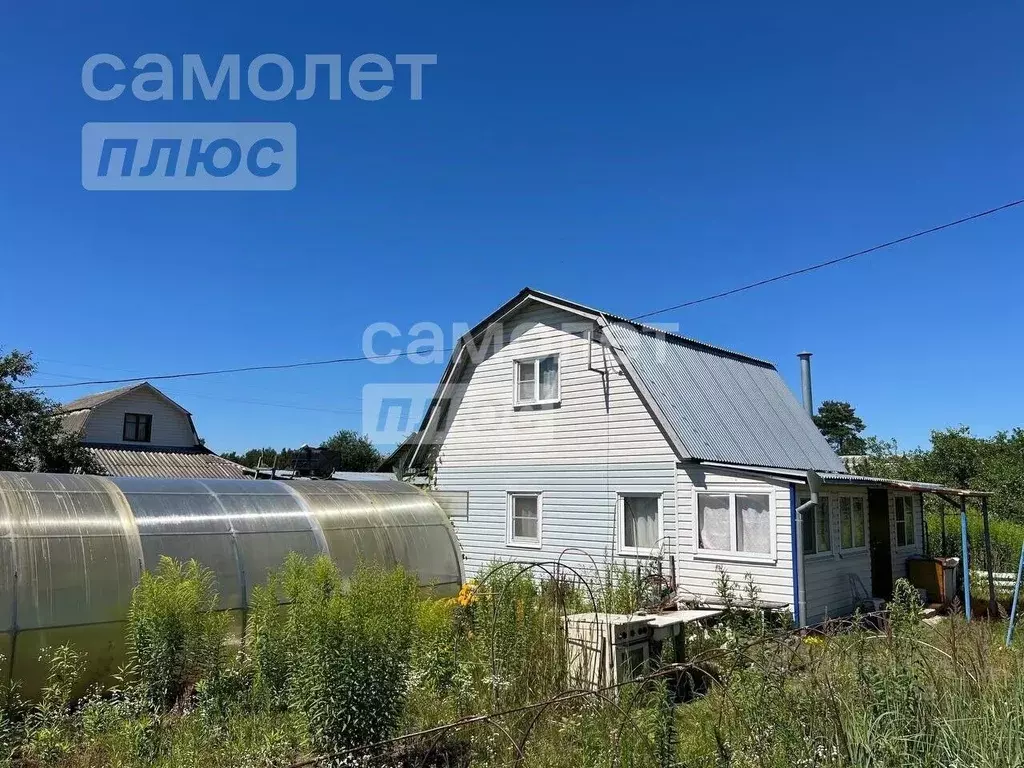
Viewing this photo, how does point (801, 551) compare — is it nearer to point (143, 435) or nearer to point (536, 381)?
point (536, 381)

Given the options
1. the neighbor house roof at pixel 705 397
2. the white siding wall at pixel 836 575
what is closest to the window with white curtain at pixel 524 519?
the neighbor house roof at pixel 705 397

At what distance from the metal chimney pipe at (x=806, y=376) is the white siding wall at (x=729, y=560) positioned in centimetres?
904

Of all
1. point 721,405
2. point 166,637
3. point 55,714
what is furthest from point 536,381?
point 55,714

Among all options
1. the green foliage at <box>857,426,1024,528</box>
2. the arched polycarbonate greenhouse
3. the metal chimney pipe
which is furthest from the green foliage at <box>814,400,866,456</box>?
the arched polycarbonate greenhouse

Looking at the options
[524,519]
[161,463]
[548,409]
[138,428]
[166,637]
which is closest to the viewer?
[166,637]

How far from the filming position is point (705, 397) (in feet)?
48.8

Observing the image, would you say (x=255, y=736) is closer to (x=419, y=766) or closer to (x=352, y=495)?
(x=419, y=766)

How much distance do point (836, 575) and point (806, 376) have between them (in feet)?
30.6

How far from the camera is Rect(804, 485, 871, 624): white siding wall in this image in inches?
464

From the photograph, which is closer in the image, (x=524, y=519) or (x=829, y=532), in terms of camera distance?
(x=829, y=532)

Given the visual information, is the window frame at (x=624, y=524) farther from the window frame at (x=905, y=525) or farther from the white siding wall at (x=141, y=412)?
the white siding wall at (x=141, y=412)

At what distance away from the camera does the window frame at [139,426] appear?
31.6 metres

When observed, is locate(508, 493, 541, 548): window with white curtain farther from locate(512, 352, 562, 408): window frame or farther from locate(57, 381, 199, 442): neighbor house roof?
locate(57, 381, 199, 442): neighbor house roof

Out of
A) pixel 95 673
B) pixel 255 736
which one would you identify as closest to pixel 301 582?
pixel 255 736
